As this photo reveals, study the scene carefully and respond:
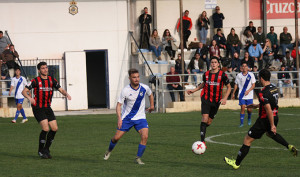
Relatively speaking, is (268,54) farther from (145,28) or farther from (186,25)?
(145,28)

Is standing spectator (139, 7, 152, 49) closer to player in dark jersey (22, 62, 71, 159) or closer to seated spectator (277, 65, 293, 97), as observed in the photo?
seated spectator (277, 65, 293, 97)

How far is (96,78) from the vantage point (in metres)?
34.8

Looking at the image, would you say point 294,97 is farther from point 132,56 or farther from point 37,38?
point 37,38

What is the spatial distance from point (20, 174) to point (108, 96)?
70.2 ft

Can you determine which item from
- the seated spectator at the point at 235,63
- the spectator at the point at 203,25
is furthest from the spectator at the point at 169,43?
the seated spectator at the point at 235,63

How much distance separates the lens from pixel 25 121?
23234mm

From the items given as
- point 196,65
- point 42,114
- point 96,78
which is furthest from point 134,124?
point 96,78

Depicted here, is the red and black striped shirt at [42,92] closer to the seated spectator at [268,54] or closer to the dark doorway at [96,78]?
the seated spectator at [268,54]

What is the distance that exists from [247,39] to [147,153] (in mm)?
19483

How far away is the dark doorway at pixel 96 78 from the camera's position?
3438 cm

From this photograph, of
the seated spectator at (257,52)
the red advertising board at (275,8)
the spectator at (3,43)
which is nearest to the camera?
the spectator at (3,43)

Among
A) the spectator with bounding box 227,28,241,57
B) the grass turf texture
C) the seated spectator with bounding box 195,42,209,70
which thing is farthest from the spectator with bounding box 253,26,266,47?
the grass turf texture

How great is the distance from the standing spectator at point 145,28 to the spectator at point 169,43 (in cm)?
118

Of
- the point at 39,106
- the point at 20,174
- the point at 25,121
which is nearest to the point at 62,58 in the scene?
the point at 25,121
